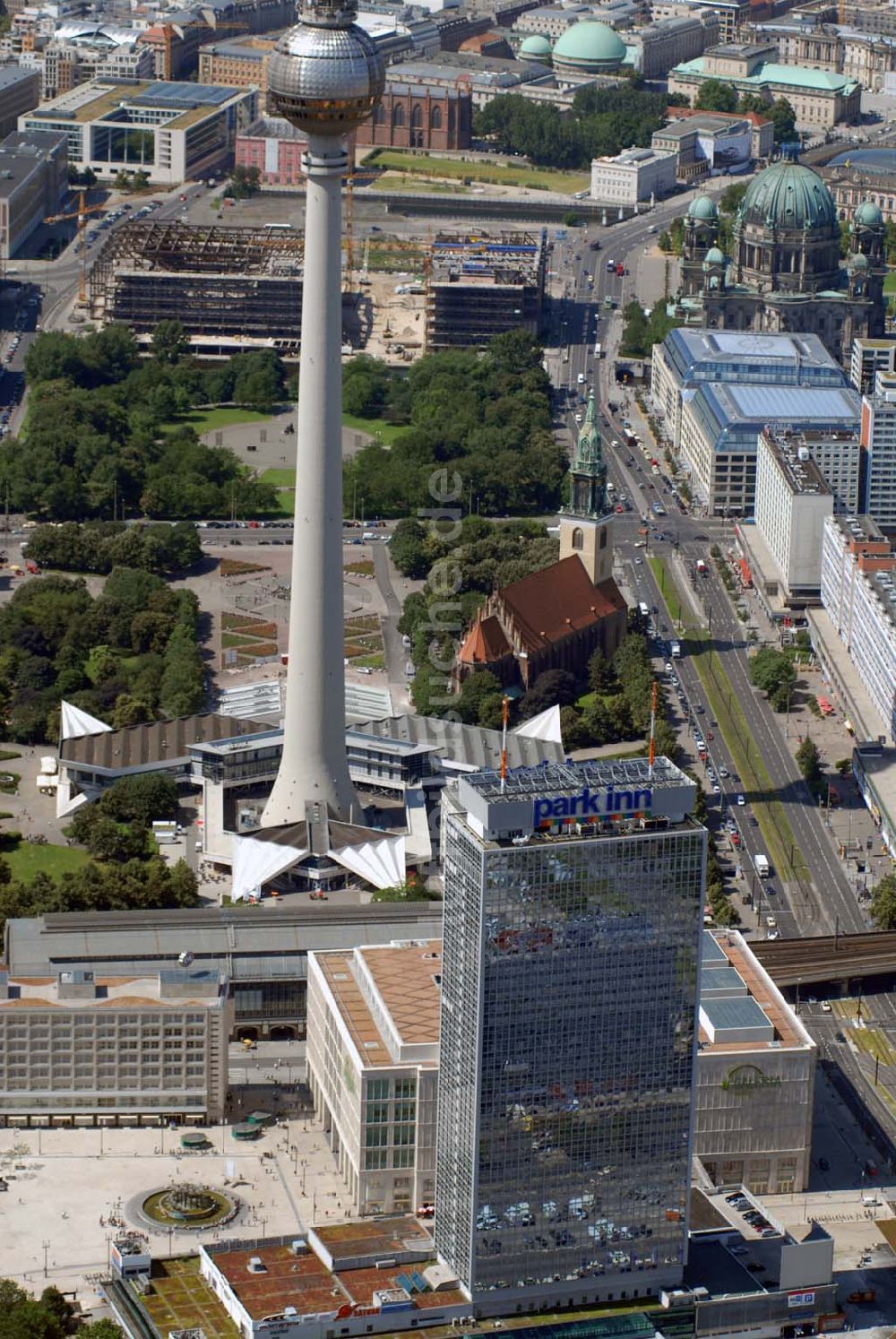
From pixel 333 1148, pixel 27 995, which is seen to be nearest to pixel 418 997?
pixel 333 1148

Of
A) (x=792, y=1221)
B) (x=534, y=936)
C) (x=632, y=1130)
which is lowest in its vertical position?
(x=792, y=1221)

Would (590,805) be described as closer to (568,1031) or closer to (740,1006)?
(568,1031)

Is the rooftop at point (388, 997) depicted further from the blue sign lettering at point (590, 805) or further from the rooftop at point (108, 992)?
the blue sign lettering at point (590, 805)

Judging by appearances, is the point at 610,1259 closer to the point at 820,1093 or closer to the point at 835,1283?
the point at 835,1283

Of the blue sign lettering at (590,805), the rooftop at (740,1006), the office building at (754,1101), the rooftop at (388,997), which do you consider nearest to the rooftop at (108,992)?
the rooftop at (388,997)

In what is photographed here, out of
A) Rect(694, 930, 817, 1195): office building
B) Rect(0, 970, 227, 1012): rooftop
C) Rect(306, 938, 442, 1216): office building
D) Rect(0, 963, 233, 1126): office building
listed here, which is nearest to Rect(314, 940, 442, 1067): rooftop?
Rect(306, 938, 442, 1216): office building

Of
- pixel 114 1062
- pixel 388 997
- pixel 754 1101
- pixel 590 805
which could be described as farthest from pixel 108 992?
pixel 590 805
